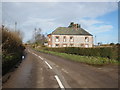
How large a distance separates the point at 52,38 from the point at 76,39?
390 inches

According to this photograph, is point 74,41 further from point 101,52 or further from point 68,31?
point 101,52

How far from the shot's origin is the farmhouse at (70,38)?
61281 millimetres

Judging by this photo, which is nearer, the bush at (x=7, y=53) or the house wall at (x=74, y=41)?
the bush at (x=7, y=53)

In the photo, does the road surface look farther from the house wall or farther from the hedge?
the house wall

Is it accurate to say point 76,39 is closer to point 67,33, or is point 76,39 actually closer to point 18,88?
point 67,33

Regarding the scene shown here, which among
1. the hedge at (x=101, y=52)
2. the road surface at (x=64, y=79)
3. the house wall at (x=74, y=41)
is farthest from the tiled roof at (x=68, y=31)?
the road surface at (x=64, y=79)

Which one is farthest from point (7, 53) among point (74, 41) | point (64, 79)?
point (74, 41)

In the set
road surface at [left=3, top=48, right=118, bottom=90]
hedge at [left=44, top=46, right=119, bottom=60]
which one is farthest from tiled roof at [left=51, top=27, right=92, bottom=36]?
road surface at [left=3, top=48, right=118, bottom=90]

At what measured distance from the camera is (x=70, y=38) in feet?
205

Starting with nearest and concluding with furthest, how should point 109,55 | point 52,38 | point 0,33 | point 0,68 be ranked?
point 0,68 < point 0,33 < point 109,55 < point 52,38

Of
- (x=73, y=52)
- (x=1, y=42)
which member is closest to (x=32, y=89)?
(x=1, y=42)

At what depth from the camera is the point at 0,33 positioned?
12742 mm

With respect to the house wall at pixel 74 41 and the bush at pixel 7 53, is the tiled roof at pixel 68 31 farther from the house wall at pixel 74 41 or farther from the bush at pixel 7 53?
the bush at pixel 7 53

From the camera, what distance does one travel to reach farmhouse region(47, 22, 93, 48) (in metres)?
61.3
